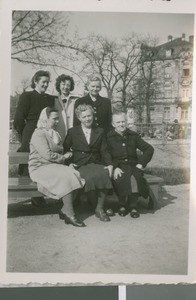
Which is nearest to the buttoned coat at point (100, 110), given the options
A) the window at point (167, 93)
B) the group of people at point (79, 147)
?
the group of people at point (79, 147)

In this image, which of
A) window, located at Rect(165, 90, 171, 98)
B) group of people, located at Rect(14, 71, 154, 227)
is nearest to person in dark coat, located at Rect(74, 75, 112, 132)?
group of people, located at Rect(14, 71, 154, 227)

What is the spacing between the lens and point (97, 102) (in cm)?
95

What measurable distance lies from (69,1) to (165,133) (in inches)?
11.6

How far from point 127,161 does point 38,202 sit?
177 mm

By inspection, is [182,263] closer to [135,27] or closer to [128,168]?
[128,168]

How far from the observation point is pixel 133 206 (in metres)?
0.94

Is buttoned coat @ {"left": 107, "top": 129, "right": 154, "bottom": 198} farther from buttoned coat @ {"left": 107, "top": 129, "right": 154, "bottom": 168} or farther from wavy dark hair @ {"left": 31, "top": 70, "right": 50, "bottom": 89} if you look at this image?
wavy dark hair @ {"left": 31, "top": 70, "right": 50, "bottom": 89}

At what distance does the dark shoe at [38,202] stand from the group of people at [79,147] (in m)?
0.01

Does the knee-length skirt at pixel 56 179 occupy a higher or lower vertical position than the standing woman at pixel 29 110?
lower

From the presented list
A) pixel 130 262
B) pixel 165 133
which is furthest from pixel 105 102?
pixel 130 262

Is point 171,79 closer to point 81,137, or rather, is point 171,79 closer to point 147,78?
point 147,78

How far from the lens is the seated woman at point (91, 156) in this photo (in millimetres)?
939

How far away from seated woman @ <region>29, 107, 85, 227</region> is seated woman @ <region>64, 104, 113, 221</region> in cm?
1

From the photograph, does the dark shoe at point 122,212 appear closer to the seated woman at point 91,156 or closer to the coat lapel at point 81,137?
the seated woman at point 91,156
